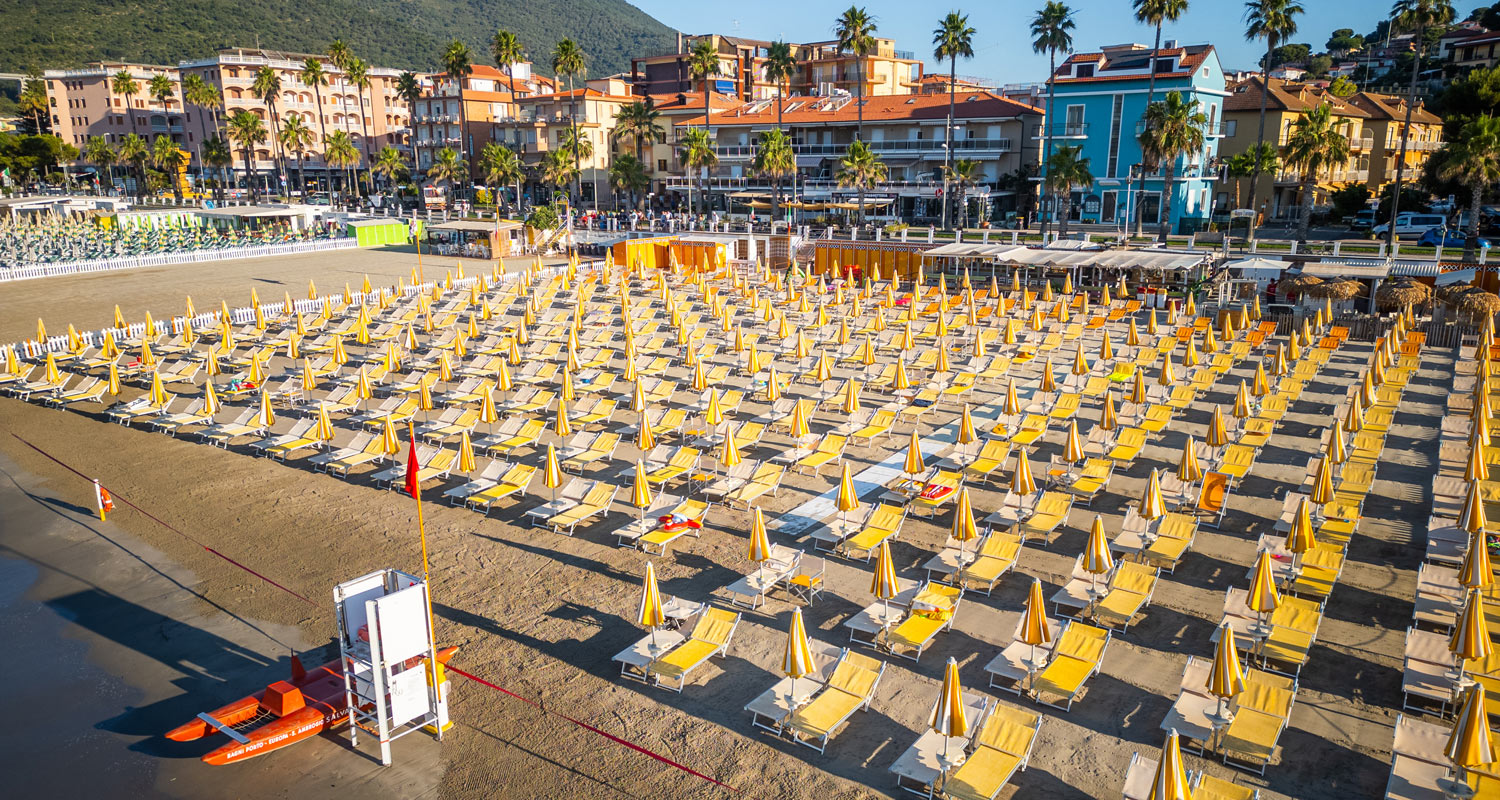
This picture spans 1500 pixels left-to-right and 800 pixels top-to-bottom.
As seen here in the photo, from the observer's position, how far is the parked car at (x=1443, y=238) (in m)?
39.3

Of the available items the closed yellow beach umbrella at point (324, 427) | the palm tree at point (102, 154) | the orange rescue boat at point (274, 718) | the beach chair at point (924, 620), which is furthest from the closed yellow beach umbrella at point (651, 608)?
the palm tree at point (102, 154)

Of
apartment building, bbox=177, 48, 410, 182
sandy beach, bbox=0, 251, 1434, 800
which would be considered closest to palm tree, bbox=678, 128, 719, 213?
sandy beach, bbox=0, 251, 1434, 800

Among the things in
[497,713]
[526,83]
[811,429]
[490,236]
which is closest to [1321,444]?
[811,429]

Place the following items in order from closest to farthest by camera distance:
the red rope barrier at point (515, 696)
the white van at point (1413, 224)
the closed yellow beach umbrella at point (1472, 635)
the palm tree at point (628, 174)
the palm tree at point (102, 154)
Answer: the red rope barrier at point (515, 696) → the closed yellow beach umbrella at point (1472, 635) → the white van at point (1413, 224) → the palm tree at point (628, 174) → the palm tree at point (102, 154)

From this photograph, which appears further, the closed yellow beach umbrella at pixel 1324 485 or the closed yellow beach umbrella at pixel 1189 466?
the closed yellow beach umbrella at pixel 1189 466

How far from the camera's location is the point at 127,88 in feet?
327

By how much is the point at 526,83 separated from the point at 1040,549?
3437 inches

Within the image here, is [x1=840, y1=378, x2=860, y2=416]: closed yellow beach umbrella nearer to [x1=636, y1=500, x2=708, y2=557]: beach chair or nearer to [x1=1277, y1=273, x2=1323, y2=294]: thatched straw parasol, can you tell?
[x1=636, y1=500, x2=708, y2=557]: beach chair

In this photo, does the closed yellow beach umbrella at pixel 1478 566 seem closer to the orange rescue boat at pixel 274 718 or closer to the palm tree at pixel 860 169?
the orange rescue boat at pixel 274 718

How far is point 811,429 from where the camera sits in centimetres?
2012

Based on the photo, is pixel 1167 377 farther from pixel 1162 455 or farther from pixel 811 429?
pixel 811 429

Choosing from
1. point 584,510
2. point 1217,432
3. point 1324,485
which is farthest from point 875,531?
point 1217,432

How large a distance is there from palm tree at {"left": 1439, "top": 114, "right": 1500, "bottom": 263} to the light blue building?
14854 millimetres

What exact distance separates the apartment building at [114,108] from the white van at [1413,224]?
364ft
